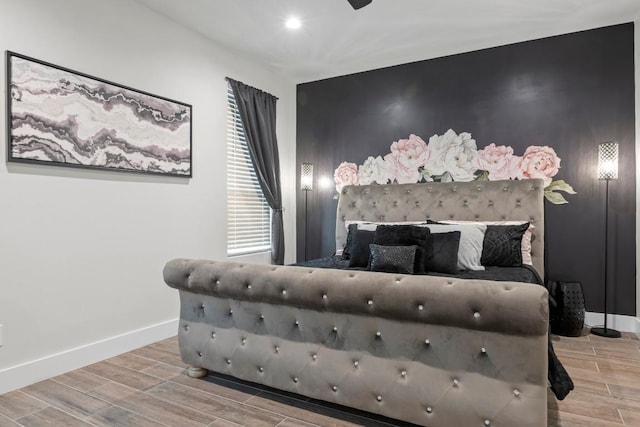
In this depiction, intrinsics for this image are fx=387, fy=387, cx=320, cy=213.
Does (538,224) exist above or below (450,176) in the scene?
below

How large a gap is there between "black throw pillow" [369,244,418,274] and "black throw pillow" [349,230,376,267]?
1.03 feet

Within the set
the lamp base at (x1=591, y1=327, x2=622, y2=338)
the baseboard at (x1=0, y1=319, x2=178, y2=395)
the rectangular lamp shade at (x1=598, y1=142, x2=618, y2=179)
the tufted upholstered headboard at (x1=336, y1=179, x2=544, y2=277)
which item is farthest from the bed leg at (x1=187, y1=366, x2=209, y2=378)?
the rectangular lamp shade at (x1=598, y1=142, x2=618, y2=179)

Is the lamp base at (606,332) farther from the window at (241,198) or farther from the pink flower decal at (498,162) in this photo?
the window at (241,198)

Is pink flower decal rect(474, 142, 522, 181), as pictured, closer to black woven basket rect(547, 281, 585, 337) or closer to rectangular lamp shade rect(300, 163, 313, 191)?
black woven basket rect(547, 281, 585, 337)

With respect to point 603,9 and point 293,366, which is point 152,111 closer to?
point 293,366

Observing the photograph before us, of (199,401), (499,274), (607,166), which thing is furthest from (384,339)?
(607,166)

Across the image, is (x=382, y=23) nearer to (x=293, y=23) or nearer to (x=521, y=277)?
(x=293, y=23)

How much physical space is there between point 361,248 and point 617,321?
2.51 meters

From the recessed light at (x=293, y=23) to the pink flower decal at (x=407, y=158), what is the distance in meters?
1.73

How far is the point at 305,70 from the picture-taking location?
4.80 metres

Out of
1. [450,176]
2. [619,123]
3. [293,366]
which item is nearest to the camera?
[293,366]

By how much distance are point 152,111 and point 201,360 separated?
7.02 feet

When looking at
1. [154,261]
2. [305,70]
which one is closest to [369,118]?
[305,70]

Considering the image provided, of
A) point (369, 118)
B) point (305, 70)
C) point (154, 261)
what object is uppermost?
point (305, 70)
